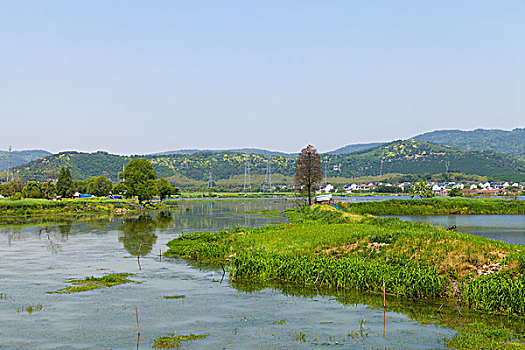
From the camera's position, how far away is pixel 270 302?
82.8 ft

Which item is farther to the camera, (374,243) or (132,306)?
(374,243)

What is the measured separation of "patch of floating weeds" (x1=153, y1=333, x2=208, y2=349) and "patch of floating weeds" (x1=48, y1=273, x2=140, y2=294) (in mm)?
10792

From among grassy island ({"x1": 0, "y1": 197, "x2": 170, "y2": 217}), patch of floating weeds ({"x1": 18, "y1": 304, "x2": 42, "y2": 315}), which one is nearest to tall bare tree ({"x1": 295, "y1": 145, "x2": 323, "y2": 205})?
grassy island ({"x1": 0, "y1": 197, "x2": 170, "y2": 217})

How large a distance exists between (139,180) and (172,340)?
113554mm

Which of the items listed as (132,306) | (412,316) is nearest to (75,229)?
(132,306)

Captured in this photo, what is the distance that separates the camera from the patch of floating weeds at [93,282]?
28.1 metres

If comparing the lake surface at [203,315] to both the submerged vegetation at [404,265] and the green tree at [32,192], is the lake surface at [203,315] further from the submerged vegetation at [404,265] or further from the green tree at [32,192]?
the green tree at [32,192]

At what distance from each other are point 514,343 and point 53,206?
11051 centimetres

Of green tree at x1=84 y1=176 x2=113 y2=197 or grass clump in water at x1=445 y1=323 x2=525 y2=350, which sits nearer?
grass clump in water at x1=445 y1=323 x2=525 y2=350

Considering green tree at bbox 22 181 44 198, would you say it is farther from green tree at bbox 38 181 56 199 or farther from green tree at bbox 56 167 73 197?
green tree at bbox 56 167 73 197

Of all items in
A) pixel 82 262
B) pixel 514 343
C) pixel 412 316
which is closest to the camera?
pixel 514 343

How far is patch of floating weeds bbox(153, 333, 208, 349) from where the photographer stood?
18125mm

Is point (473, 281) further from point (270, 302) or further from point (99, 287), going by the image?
point (99, 287)

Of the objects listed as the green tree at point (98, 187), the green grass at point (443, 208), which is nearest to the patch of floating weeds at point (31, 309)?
the green grass at point (443, 208)
